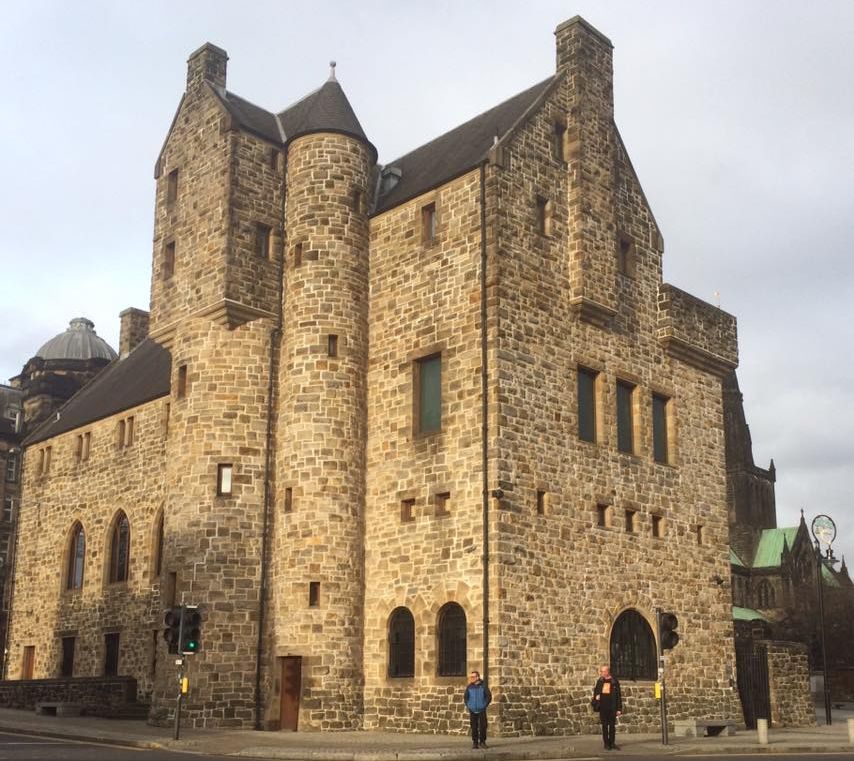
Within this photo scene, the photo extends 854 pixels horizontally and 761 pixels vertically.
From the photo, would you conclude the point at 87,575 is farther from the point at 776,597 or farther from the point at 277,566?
the point at 776,597

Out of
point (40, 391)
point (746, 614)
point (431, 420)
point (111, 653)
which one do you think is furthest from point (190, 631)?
point (746, 614)

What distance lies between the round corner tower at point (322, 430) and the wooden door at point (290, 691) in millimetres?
25

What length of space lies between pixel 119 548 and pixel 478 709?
20502mm

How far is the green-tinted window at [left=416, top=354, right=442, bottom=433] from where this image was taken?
1091 inches

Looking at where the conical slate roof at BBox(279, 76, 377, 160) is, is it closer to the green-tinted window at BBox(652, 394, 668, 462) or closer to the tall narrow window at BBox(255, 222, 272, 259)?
the tall narrow window at BBox(255, 222, 272, 259)

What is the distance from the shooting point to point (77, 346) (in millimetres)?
63625

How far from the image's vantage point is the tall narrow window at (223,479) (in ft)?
93.1

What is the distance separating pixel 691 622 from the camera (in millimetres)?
30672

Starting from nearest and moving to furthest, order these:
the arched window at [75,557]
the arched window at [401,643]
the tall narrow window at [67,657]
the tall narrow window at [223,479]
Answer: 1. the arched window at [401,643]
2. the tall narrow window at [223,479]
3. the tall narrow window at [67,657]
4. the arched window at [75,557]

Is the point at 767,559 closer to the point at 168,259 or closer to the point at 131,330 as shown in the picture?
the point at 131,330

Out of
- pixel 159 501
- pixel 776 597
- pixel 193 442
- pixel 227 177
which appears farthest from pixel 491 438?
pixel 776 597

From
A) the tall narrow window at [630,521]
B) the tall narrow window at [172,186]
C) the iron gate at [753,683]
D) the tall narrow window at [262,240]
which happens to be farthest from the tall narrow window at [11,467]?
the iron gate at [753,683]

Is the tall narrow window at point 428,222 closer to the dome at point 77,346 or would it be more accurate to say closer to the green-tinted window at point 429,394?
the green-tinted window at point 429,394

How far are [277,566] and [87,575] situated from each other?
14.2 m
